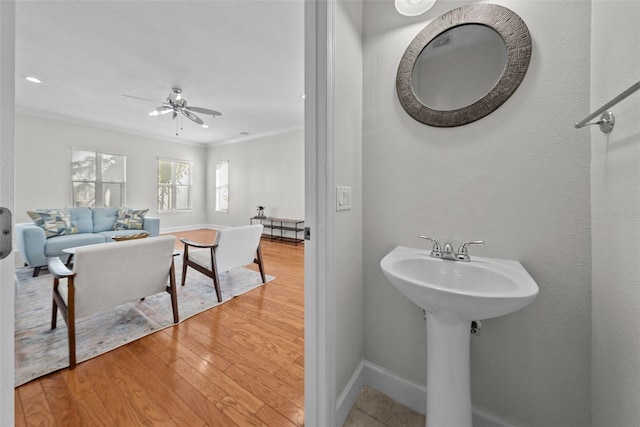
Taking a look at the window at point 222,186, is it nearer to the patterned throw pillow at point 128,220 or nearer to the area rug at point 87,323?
the patterned throw pillow at point 128,220

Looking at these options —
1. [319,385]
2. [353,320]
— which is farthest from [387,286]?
[319,385]

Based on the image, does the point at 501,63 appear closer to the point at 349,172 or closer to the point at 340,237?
the point at 349,172

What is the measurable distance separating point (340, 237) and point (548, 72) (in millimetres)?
1093

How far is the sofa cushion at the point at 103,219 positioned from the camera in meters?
4.09

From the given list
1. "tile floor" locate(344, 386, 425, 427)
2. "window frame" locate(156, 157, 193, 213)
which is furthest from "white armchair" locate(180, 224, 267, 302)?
"window frame" locate(156, 157, 193, 213)

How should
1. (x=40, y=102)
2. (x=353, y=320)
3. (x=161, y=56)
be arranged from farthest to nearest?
(x=40, y=102)
(x=161, y=56)
(x=353, y=320)

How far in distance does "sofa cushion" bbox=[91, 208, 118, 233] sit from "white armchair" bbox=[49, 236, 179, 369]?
2.83 meters

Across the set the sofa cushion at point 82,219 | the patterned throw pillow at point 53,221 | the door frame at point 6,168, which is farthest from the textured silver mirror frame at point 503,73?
the sofa cushion at point 82,219

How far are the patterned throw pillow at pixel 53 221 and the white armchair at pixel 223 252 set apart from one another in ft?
7.74

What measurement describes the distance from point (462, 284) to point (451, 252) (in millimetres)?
141

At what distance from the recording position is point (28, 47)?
2.57 m

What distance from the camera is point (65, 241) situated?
3.28 metres

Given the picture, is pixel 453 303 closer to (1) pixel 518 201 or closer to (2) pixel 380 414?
(1) pixel 518 201

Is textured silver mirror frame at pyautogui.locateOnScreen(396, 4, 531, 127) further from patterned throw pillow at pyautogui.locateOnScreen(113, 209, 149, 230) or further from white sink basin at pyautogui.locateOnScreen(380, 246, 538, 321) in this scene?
patterned throw pillow at pyautogui.locateOnScreen(113, 209, 149, 230)
